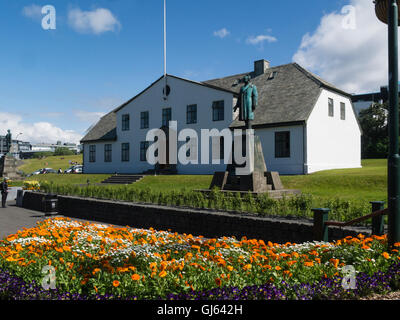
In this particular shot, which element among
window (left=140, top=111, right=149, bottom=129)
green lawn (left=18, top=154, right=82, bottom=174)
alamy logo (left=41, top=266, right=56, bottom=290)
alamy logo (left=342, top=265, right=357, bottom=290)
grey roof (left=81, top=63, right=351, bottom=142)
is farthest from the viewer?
green lawn (left=18, top=154, right=82, bottom=174)

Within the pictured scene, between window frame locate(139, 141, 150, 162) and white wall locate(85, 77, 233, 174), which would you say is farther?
window frame locate(139, 141, 150, 162)

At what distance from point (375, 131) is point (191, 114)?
3231cm

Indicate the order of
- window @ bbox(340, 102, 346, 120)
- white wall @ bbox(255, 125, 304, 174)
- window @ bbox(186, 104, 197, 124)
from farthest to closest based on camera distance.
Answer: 1. window @ bbox(186, 104, 197, 124)
2. window @ bbox(340, 102, 346, 120)
3. white wall @ bbox(255, 125, 304, 174)

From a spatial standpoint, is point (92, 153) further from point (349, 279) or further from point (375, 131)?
point (349, 279)

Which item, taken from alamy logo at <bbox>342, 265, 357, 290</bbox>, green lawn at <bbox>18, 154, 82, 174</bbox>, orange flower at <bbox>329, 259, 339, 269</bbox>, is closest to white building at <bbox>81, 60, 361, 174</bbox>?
orange flower at <bbox>329, 259, 339, 269</bbox>

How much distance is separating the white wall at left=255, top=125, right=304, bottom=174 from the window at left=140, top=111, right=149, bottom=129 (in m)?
13.7

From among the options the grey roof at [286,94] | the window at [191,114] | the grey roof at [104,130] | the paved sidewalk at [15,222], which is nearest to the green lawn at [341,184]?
the grey roof at [286,94]

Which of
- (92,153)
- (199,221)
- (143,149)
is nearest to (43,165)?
(92,153)

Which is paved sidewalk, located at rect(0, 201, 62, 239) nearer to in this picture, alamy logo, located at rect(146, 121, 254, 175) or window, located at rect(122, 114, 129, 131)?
alamy logo, located at rect(146, 121, 254, 175)

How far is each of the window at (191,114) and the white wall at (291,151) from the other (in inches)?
285

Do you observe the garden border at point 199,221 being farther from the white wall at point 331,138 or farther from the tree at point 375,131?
the tree at point 375,131

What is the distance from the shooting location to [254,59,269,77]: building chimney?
3375 centimetres

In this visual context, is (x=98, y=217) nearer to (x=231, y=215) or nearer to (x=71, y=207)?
(x=71, y=207)

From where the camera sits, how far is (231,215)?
11.1 meters
